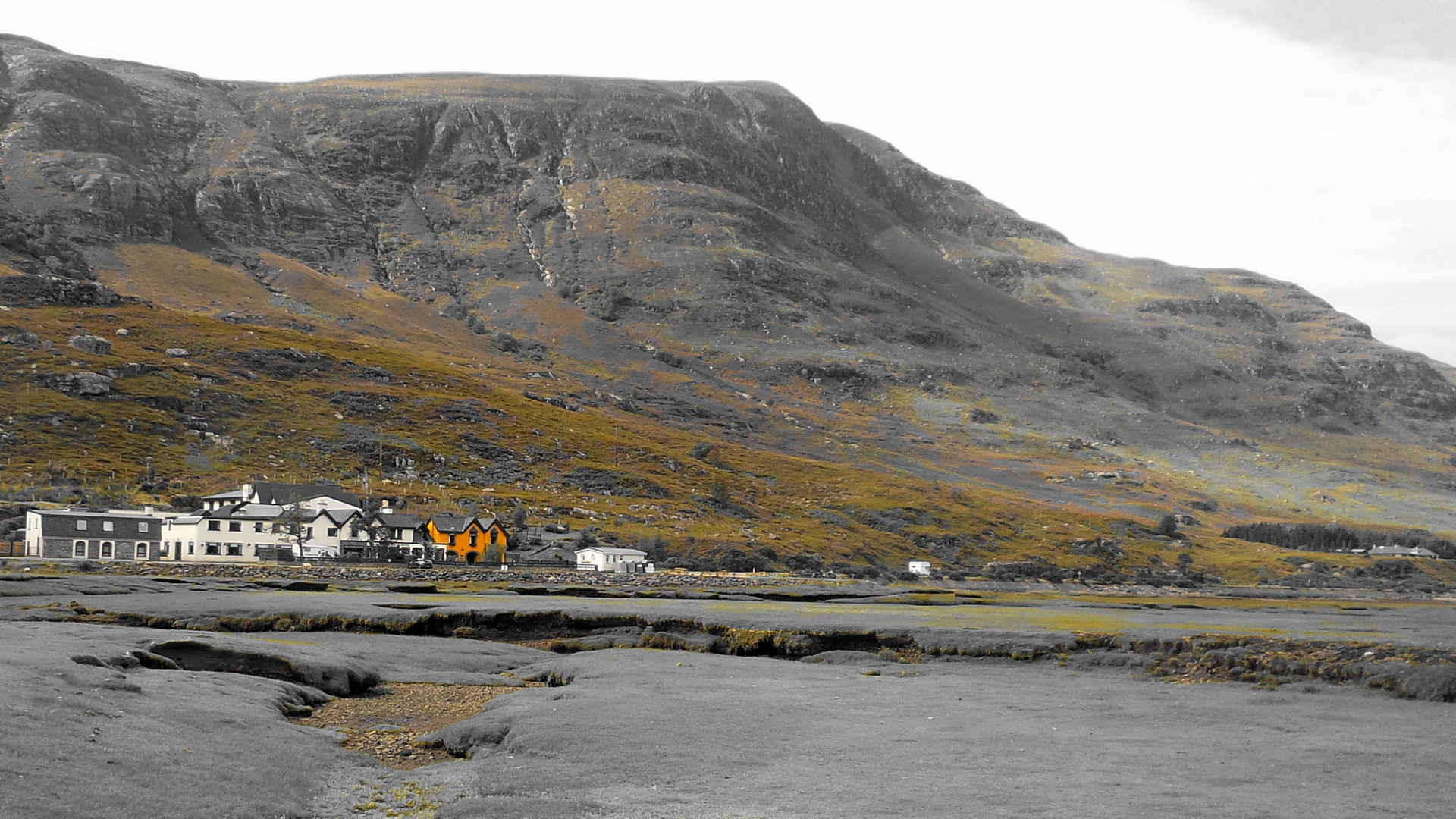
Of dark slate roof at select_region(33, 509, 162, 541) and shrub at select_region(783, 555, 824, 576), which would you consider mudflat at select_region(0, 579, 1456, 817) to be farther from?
shrub at select_region(783, 555, 824, 576)

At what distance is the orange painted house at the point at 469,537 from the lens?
395 ft

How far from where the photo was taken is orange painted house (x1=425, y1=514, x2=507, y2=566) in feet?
395

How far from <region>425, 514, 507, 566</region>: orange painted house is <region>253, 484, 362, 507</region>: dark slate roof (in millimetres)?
13228

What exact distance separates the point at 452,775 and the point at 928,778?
1081 centimetres

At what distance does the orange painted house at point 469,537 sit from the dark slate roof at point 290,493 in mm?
13228

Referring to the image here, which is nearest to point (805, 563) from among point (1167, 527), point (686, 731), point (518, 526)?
point (518, 526)

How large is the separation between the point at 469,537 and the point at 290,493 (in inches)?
933

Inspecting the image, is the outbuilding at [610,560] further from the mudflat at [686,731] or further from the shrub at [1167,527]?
the shrub at [1167,527]

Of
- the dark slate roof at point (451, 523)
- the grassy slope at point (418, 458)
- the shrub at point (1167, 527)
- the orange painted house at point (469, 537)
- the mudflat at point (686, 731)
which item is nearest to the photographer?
the mudflat at point (686, 731)

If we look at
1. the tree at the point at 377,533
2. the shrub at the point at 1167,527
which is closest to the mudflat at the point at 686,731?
the tree at the point at 377,533

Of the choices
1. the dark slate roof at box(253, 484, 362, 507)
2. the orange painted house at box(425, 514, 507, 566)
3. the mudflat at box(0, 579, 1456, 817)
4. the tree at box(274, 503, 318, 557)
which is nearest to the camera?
the mudflat at box(0, 579, 1456, 817)

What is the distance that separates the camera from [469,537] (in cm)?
12138

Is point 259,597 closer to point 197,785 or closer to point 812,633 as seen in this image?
point 812,633

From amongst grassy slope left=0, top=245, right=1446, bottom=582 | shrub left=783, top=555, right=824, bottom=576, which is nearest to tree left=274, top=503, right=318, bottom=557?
grassy slope left=0, top=245, right=1446, bottom=582
